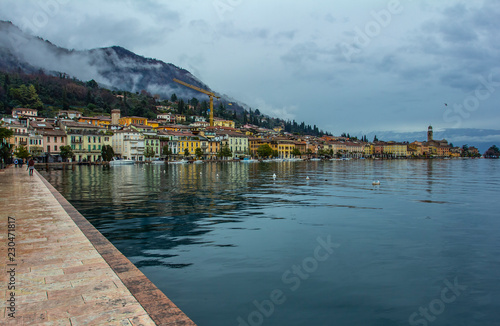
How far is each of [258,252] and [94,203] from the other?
39.1 ft

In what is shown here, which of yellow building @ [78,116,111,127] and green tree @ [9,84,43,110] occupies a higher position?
green tree @ [9,84,43,110]

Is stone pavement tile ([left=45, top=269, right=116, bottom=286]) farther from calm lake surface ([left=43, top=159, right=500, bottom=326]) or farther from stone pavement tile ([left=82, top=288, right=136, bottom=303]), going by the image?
calm lake surface ([left=43, top=159, right=500, bottom=326])

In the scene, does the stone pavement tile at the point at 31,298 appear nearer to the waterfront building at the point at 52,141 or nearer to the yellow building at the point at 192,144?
the waterfront building at the point at 52,141

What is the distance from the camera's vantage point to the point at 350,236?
1097 centimetres

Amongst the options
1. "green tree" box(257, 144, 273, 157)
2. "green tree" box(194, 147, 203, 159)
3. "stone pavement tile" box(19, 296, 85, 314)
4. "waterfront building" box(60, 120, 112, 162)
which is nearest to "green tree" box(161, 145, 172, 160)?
"green tree" box(194, 147, 203, 159)

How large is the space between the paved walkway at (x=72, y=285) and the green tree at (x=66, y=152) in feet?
253

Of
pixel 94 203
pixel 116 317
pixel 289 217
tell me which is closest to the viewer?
pixel 116 317

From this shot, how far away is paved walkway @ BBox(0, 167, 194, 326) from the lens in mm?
4008

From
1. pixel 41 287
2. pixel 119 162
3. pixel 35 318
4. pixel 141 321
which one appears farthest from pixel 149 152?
pixel 141 321

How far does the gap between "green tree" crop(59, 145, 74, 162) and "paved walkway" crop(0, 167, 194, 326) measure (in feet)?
253

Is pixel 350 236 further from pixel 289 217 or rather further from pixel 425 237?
pixel 289 217

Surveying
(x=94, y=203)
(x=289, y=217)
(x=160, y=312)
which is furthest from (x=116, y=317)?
(x=94, y=203)

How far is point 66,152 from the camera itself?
3056 inches

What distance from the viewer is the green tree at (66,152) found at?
7743 cm
